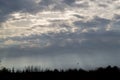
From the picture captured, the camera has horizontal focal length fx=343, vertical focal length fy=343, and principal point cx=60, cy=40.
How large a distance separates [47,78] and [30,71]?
4.37m

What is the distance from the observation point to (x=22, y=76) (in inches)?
1302

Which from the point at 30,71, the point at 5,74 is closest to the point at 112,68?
the point at 30,71

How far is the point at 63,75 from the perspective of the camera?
3338 centimetres

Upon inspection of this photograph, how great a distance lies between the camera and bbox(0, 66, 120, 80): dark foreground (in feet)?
106

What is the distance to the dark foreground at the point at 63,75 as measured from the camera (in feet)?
106

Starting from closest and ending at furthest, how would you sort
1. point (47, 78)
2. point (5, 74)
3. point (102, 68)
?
point (47, 78) → point (5, 74) → point (102, 68)

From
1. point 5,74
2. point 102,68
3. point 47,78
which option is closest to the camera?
point 47,78

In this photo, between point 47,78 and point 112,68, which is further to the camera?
point 112,68

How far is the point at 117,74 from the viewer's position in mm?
33031

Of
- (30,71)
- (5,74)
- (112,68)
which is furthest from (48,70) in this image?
(112,68)

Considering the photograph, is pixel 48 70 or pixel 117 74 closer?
pixel 117 74

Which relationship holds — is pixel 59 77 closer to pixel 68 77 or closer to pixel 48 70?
pixel 68 77

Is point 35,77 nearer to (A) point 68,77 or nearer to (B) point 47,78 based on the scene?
(B) point 47,78

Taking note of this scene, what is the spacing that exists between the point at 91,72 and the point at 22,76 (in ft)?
23.2
